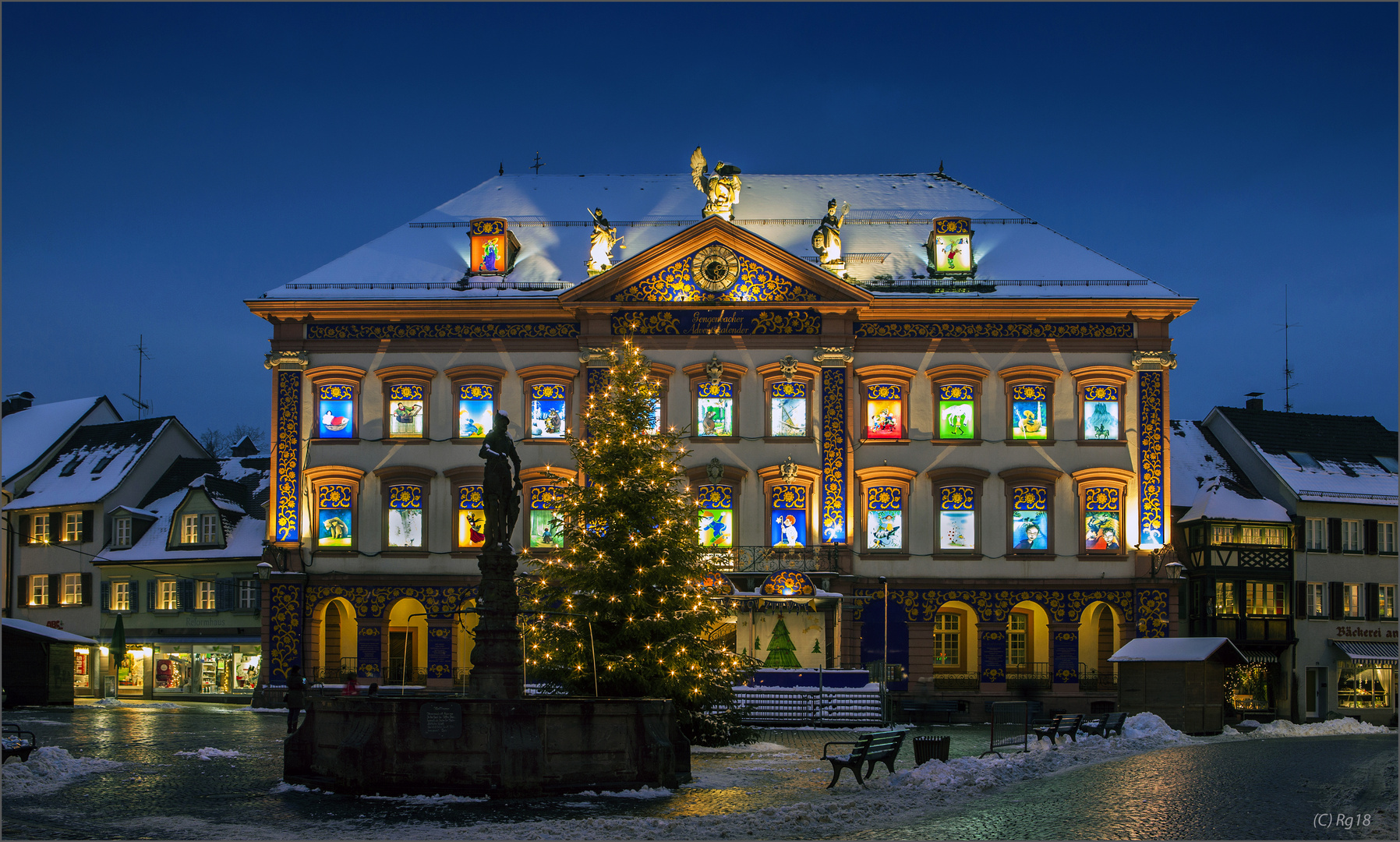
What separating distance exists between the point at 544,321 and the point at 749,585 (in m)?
10.1

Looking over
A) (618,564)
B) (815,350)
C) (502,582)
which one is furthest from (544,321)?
(502,582)

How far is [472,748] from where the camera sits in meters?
19.2

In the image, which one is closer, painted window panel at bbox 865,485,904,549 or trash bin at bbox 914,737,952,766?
trash bin at bbox 914,737,952,766

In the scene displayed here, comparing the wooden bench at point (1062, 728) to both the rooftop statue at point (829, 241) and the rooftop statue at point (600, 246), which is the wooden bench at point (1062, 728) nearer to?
the rooftop statue at point (829, 241)

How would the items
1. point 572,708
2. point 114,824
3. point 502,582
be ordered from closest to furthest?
1. point 114,824
2. point 572,708
3. point 502,582

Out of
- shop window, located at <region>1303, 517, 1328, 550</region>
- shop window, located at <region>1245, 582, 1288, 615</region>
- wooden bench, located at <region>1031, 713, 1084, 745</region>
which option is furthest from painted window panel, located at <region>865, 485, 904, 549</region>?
wooden bench, located at <region>1031, 713, 1084, 745</region>

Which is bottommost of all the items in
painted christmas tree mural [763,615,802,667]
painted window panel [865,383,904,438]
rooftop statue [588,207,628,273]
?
painted christmas tree mural [763,615,802,667]

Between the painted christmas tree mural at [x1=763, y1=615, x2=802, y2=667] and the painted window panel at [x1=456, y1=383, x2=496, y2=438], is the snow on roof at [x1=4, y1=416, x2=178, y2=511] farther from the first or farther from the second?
the painted christmas tree mural at [x1=763, y1=615, x2=802, y2=667]

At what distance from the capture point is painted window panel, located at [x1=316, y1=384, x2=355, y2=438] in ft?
148

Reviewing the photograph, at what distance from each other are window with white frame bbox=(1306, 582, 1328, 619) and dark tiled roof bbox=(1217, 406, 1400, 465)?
5.03 meters

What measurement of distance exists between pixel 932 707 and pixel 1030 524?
6925mm

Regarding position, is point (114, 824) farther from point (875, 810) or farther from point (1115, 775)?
point (1115, 775)

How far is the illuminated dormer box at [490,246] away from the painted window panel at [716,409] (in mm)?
7660

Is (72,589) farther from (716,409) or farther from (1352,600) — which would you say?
(1352,600)
